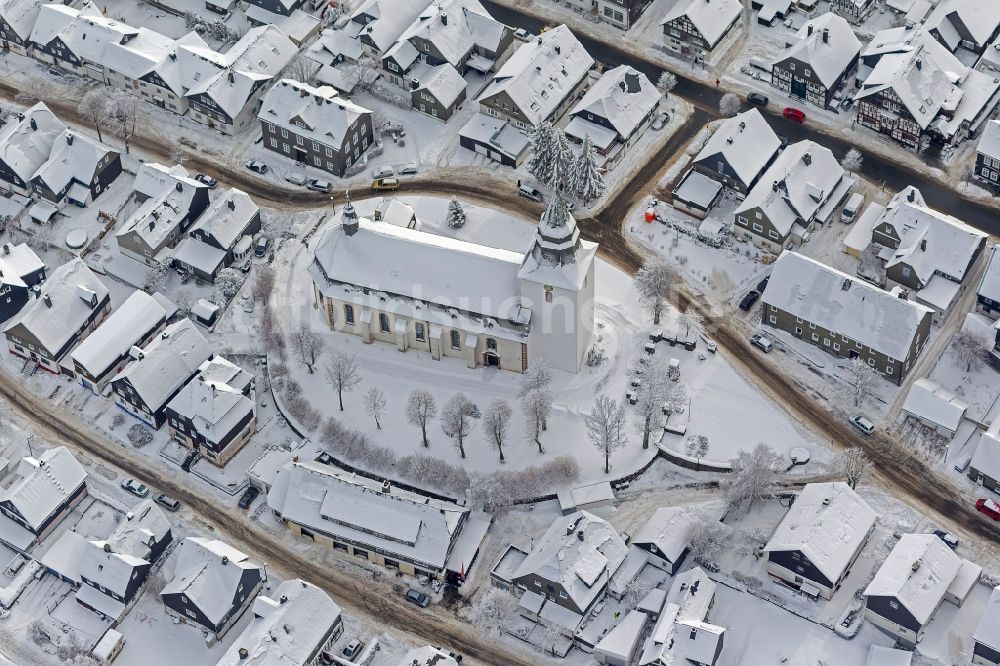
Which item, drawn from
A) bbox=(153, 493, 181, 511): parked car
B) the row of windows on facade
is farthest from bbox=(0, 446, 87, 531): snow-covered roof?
the row of windows on facade

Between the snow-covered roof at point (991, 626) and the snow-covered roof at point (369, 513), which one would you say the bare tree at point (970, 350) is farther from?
the snow-covered roof at point (369, 513)

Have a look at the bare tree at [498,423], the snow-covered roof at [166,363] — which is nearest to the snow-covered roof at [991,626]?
the bare tree at [498,423]

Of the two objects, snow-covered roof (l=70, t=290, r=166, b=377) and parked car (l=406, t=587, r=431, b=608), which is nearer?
parked car (l=406, t=587, r=431, b=608)

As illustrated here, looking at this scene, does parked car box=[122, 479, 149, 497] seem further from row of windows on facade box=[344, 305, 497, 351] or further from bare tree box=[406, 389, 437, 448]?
row of windows on facade box=[344, 305, 497, 351]

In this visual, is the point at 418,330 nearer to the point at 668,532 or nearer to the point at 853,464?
the point at 668,532

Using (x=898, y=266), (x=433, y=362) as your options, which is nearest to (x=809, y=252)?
(x=898, y=266)
